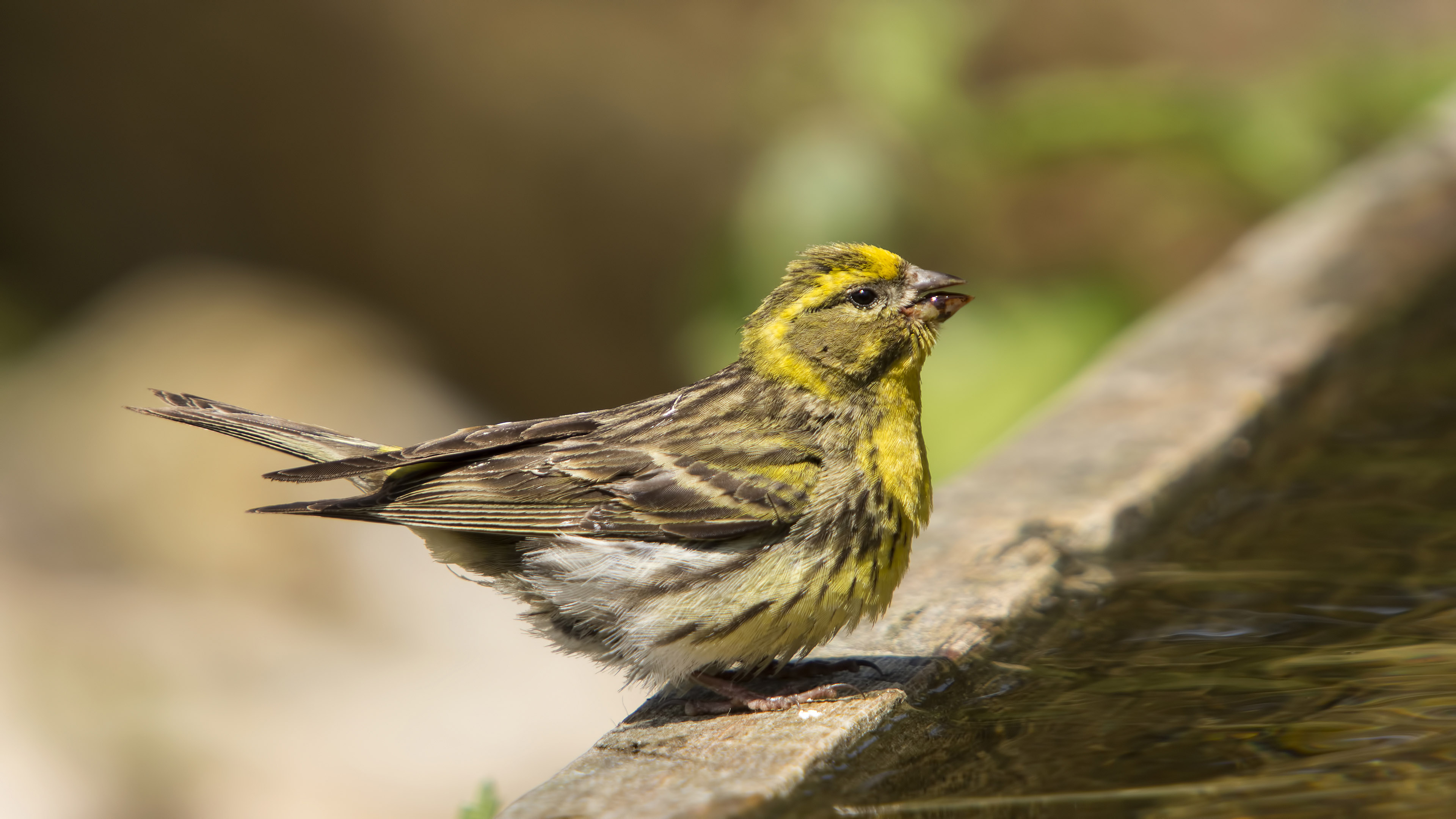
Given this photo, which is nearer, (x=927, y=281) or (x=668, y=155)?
(x=927, y=281)

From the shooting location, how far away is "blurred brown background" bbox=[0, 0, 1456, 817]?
650cm

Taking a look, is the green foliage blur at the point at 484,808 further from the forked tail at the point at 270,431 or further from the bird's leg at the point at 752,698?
the forked tail at the point at 270,431

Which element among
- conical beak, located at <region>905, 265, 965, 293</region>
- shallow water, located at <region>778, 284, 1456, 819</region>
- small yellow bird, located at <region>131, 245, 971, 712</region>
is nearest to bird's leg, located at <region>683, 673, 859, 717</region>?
small yellow bird, located at <region>131, 245, 971, 712</region>

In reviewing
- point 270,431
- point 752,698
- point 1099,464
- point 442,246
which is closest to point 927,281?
point 1099,464

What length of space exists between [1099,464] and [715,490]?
1335mm

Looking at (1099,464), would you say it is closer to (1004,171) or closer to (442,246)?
(1004,171)

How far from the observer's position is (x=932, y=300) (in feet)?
11.0

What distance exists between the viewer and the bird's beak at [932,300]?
3.33 m

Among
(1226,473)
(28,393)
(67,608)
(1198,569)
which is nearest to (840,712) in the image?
(1198,569)

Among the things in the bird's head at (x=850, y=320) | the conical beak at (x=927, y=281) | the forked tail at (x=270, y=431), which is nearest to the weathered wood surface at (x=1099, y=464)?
the bird's head at (x=850, y=320)

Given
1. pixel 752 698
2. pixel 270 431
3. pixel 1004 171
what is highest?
pixel 1004 171

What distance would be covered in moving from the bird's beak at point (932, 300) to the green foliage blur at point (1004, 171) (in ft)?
9.07

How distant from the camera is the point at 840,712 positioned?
2.65 meters

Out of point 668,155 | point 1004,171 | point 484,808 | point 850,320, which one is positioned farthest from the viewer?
point 668,155
